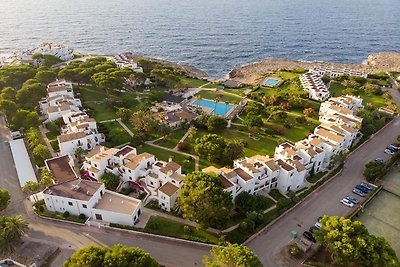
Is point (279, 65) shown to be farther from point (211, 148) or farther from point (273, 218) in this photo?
point (273, 218)

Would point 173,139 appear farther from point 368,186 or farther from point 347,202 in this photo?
point 368,186

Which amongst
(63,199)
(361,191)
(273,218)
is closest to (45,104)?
(63,199)

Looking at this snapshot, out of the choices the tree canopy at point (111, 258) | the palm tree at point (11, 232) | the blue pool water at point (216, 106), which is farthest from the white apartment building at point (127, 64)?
the tree canopy at point (111, 258)

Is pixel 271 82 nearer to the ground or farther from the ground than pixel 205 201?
nearer to the ground

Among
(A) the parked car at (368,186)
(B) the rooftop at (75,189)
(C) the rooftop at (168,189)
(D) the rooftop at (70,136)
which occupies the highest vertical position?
(D) the rooftop at (70,136)

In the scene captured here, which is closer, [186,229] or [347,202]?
[186,229]

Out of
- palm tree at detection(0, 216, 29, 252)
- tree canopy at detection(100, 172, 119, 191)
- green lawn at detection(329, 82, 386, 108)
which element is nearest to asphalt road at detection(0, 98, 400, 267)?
palm tree at detection(0, 216, 29, 252)

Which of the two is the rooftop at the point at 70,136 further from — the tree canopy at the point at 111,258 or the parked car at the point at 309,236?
the parked car at the point at 309,236

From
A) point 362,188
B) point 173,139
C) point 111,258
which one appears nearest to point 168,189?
point 111,258
